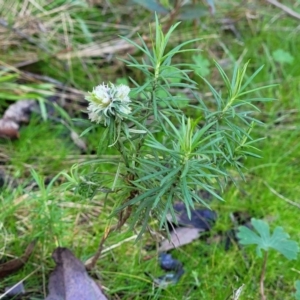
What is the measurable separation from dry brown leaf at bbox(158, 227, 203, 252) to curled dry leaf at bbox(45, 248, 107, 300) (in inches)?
11.1

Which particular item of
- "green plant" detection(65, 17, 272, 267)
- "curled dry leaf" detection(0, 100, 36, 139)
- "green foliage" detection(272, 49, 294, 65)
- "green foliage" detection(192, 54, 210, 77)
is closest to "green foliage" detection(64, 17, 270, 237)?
"green plant" detection(65, 17, 272, 267)

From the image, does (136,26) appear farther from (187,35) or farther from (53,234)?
(53,234)

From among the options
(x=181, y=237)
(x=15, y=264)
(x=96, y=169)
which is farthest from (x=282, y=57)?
(x=15, y=264)

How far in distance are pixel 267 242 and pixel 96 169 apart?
1.93 feet

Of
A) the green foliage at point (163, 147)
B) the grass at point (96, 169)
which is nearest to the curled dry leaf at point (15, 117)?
the grass at point (96, 169)

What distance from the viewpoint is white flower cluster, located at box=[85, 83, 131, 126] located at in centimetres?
118

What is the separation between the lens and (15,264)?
1.67 metres

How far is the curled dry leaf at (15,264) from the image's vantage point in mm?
1655

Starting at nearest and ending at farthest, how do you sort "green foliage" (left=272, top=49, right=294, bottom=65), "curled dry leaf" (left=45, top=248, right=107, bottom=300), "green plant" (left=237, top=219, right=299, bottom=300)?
"curled dry leaf" (left=45, top=248, right=107, bottom=300) < "green plant" (left=237, top=219, right=299, bottom=300) < "green foliage" (left=272, top=49, right=294, bottom=65)

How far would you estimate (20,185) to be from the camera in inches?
75.4

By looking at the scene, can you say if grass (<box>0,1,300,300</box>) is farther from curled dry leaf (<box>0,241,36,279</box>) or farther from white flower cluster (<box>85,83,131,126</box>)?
white flower cluster (<box>85,83,131,126</box>)

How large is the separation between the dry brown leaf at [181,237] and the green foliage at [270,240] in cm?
17

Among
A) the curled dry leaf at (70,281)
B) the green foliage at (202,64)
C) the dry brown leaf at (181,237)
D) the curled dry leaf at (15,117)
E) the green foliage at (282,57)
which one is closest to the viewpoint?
the curled dry leaf at (70,281)

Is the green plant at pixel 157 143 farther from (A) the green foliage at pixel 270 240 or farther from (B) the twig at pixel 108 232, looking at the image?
(A) the green foliage at pixel 270 240
